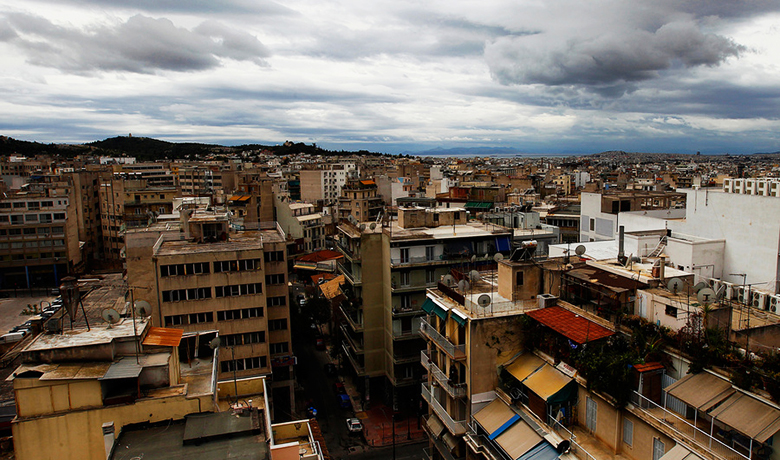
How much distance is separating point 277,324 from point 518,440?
22.5m

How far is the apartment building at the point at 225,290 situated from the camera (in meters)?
33.8

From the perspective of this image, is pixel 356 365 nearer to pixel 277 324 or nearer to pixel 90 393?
pixel 277 324

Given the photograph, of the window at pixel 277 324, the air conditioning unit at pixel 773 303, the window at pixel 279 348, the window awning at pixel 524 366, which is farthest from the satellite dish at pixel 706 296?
the window at pixel 279 348

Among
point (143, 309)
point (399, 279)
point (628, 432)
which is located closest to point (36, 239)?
point (399, 279)

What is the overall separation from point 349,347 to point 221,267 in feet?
48.9

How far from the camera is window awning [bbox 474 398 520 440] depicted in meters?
21.5

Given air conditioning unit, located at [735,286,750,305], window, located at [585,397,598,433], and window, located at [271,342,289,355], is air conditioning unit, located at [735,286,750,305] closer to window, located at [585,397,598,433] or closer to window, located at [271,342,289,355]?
window, located at [585,397,598,433]

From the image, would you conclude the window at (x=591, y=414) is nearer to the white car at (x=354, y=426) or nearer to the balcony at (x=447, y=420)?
the balcony at (x=447, y=420)

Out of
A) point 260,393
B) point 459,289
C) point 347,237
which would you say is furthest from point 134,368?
point 347,237

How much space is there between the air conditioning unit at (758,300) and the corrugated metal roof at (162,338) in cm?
2372

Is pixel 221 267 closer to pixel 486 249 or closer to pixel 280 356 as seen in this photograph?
pixel 280 356

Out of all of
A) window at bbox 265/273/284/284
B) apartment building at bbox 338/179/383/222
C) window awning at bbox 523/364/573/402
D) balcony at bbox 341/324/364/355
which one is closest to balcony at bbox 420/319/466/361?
window awning at bbox 523/364/573/402

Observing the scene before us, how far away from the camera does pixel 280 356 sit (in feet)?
126

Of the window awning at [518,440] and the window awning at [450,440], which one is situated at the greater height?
the window awning at [518,440]
